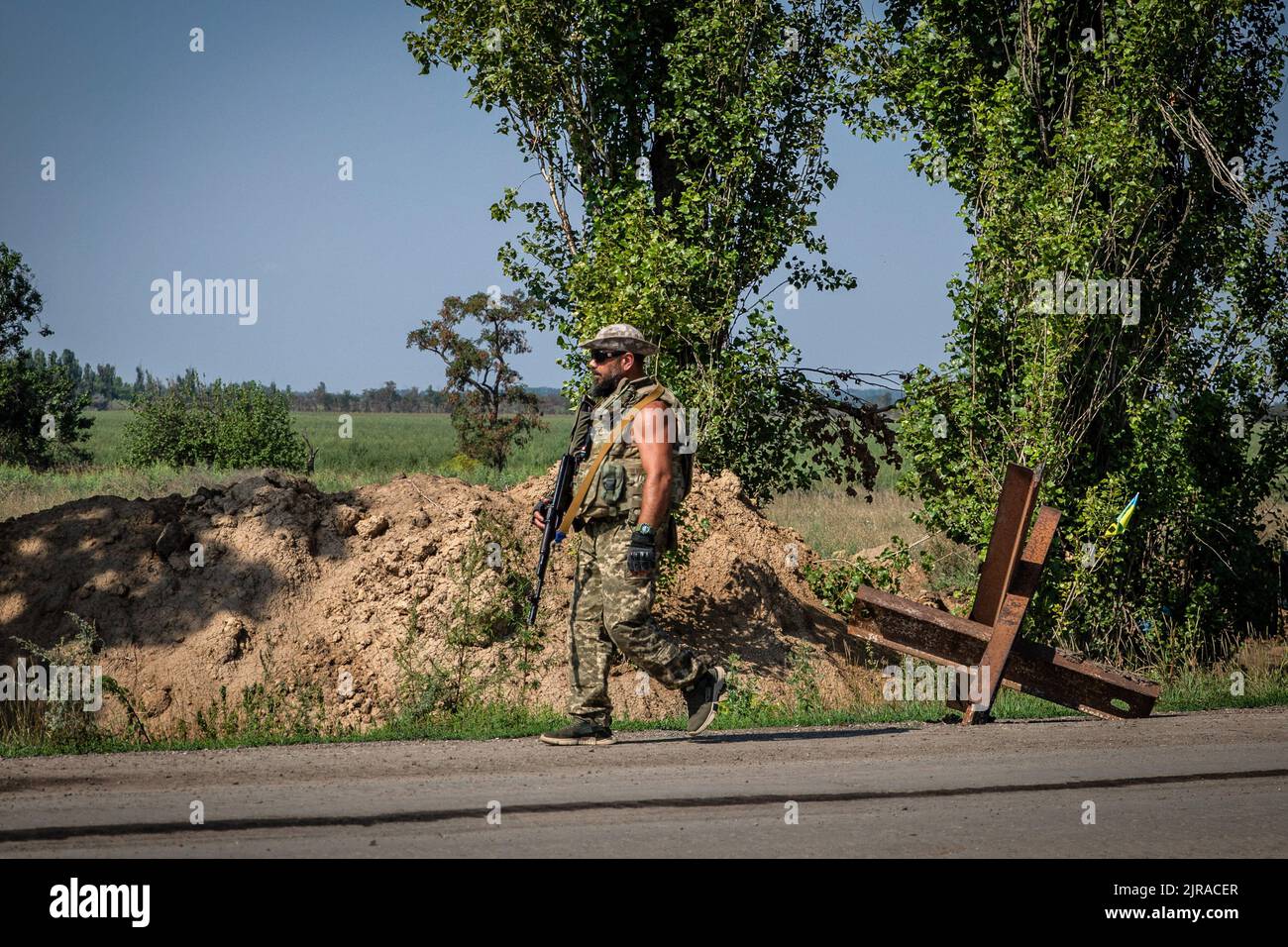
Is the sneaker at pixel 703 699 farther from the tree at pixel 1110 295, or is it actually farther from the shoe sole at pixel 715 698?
the tree at pixel 1110 295

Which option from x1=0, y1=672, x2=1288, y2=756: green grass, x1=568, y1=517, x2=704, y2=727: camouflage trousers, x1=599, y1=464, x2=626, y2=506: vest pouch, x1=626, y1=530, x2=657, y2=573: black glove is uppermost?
x1=599, y1=464, x2=626, y2=506: vest pouch

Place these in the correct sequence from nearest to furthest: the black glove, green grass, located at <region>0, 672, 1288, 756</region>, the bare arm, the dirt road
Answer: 1. the dirt road
2. the black glove
3. the bare arm
4. green grass, located at <region>0, 672, 1288, 756</region>

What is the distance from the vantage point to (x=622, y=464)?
7824 mm

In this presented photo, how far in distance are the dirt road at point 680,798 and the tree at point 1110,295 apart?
505 cm

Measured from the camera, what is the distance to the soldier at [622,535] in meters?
7.68

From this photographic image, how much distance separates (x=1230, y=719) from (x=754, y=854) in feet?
18.9

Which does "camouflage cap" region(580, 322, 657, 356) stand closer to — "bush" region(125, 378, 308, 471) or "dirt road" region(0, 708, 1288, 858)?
"dirt road" region(0, 708, 1288, 858)

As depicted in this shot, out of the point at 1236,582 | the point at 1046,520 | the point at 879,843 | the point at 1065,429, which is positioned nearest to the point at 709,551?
the point at 1065,429

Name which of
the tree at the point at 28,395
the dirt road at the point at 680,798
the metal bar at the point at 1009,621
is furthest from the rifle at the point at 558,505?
the tree at the point at 28,395

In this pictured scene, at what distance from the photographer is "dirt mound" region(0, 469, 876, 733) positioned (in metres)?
11.2

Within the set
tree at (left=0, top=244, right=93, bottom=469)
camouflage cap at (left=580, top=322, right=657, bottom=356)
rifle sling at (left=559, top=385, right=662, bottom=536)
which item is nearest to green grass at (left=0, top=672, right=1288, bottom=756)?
rifle sling at (left=559, top=385, right=662, bottom=536)

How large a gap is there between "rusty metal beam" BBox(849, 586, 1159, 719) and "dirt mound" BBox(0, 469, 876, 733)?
10.4ft

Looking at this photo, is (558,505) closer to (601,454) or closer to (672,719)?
(601,454)

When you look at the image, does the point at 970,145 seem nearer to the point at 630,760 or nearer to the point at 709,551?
the point at 709,551
